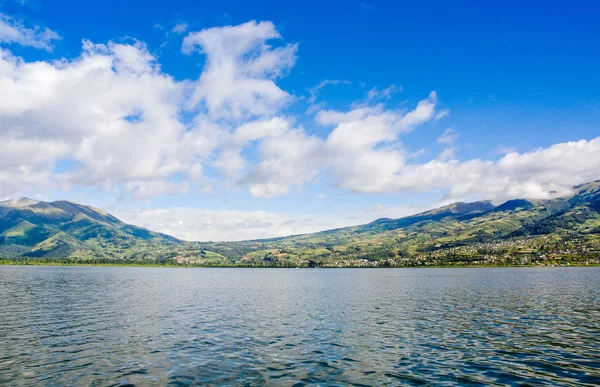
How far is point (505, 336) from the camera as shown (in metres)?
43.8

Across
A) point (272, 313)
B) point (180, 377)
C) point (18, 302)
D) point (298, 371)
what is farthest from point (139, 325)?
point (18, 302)

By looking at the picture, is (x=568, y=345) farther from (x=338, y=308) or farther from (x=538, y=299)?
(x=538, y=299)

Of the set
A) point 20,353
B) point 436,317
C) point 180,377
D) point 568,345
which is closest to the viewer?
point 180,377

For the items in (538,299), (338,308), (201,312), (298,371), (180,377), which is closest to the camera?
(180,377)

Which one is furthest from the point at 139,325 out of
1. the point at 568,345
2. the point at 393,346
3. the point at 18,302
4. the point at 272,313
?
the point at 568,345

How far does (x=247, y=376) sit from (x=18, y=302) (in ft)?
237

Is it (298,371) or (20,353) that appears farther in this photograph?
(20,353)

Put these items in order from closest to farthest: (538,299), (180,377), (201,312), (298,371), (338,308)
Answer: (180,377), (298,371), (201,312), (338,308), (538,299)

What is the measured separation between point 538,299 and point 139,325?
8160 cm

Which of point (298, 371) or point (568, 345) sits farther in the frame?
point (568, 345)

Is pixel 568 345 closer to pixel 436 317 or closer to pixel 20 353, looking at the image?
pixel 436 317

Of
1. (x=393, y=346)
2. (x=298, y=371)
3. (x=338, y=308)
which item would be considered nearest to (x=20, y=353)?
(x=298, y=371)

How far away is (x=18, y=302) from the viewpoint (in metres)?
76.6

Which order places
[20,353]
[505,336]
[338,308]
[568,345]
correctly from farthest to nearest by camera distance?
[338,308]
[505,336]
[568,345]
[20,353]
